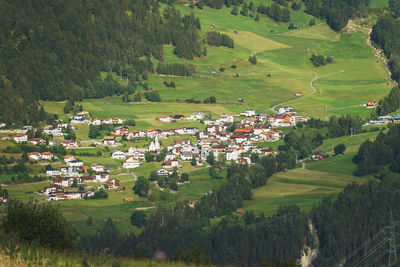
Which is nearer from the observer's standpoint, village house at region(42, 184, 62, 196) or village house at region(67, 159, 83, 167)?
village house at region(42, 184, 62, 196)

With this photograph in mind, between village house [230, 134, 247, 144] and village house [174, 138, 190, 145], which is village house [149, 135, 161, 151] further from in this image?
village house [230, 134, 247, 144]

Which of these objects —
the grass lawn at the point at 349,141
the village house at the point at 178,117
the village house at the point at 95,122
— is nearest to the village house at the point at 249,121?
the village house at the point at 178,117

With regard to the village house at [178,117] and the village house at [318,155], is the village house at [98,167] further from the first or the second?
the village house at [178,117]

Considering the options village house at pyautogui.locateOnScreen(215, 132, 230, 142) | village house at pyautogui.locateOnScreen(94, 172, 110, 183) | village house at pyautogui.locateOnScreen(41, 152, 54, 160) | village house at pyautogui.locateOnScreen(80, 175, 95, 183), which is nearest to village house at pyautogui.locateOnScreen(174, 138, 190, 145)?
village house at pyautogui.locateOnScreen(215, 132, 230, 142)

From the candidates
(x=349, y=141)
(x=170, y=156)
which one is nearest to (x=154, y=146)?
(x=170, y=156)

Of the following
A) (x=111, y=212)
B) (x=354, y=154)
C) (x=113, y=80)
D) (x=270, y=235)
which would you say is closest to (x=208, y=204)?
(x=111, y=212)

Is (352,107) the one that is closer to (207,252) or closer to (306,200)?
(306,200)
